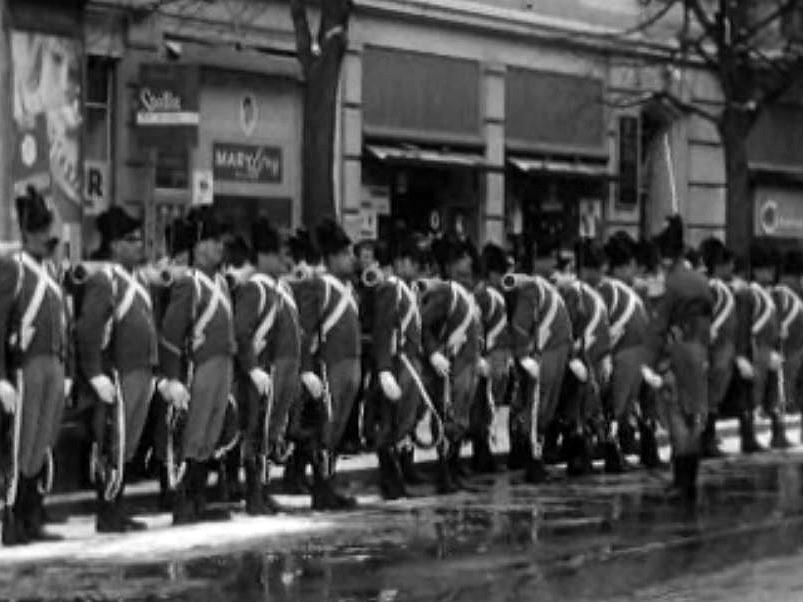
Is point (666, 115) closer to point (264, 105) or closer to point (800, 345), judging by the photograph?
point (264, 105)

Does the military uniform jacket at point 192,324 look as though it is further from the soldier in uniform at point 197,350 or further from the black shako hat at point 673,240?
the black shako hat at point 673,240

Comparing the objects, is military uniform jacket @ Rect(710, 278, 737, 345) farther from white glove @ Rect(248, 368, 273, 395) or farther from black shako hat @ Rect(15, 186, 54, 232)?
black shako hat @ Rect(15, 186, 54, 232)

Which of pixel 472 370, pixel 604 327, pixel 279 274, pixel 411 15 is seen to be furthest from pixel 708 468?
pixel 411 15

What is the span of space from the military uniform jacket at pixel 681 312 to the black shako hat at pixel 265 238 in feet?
10.1

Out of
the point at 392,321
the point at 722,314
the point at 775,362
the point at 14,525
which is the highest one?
the point at 722,314

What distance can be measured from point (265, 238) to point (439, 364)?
7.46 feet

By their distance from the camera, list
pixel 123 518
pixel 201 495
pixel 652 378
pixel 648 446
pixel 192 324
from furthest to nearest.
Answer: pixel 648 446, pixel 652 378, pixel 201 495, pixel 192 324, pixel 123 518

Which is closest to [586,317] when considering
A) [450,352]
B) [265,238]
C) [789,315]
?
[450,352]

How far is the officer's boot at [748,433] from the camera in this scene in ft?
76.7

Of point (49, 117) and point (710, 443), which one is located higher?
point (49, 117)

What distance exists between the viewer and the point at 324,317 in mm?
17719

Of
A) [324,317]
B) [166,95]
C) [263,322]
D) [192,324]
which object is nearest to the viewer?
[192,324]

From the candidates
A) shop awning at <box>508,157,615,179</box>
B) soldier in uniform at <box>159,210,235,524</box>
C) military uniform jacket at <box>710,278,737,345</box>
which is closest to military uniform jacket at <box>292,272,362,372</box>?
soldier in uniform at <box>159,210,235,524</box>

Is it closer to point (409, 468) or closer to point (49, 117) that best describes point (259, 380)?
point (409, 468)
